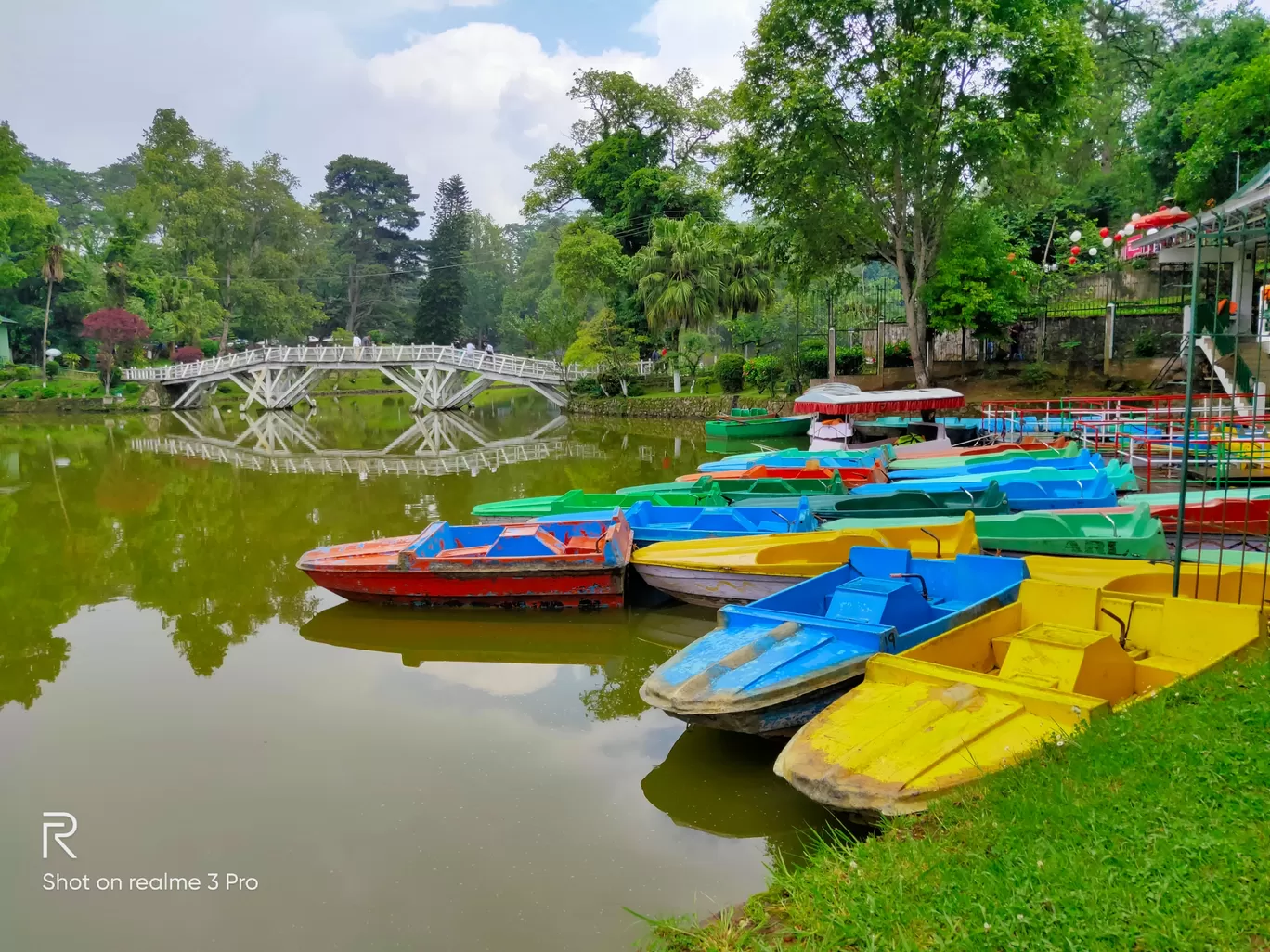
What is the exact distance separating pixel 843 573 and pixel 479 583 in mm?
4051

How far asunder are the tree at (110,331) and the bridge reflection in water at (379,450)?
11.7m

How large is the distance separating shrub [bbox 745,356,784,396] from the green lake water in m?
21.6

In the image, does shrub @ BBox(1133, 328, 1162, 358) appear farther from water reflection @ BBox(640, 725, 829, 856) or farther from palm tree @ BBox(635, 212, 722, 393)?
water reflection @ BBox(640, 725, 829, 856)

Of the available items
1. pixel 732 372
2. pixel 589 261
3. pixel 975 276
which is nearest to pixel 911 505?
pixel 975 276

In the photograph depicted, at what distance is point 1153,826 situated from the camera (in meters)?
3.12

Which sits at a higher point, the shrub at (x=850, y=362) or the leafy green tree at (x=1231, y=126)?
the leafy green tree at (x=1231, y=126)

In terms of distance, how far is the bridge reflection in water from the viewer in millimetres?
21828

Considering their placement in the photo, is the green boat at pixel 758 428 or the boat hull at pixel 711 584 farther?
the green boat at pixel 758 428

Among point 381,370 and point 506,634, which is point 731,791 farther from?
point 381,370

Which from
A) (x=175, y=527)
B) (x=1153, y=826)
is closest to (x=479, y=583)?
(x=1153, y=826)

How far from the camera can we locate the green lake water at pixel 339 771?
426 centimetres

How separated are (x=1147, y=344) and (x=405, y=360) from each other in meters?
29.5

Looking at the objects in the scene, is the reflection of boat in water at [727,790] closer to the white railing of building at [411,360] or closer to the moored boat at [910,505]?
the moored boat at [910,505]

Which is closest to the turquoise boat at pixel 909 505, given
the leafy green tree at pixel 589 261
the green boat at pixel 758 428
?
the green boat at pixel 758 428
